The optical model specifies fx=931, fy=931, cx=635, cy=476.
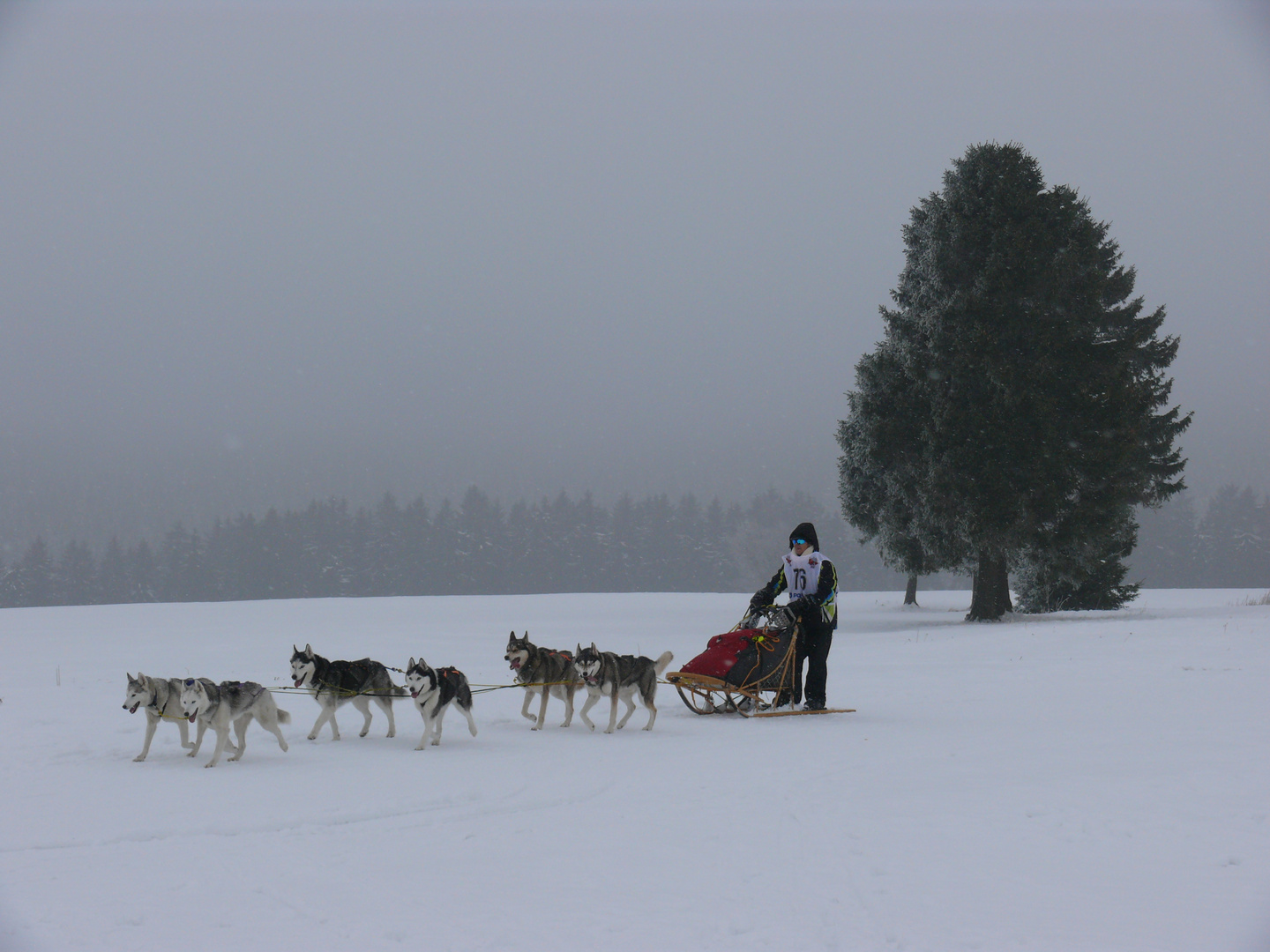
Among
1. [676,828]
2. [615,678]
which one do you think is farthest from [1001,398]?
[676,828]

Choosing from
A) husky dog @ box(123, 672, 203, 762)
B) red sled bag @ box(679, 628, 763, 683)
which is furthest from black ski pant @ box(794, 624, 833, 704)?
husky dog @ box(123, 672, 203, 762)

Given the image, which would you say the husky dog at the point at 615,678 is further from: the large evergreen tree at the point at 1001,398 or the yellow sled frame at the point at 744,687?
the large evergreen tree at the point at 1001,398

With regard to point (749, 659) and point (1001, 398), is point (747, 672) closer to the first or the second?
point (749, 659)

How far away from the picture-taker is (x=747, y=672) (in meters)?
12.2

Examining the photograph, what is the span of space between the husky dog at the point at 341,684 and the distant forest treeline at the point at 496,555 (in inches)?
3128

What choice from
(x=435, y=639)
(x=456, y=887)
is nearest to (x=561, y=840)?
(x=456, y=887)

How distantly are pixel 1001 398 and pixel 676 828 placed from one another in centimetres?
2044

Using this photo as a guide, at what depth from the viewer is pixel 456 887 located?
18.1 feet

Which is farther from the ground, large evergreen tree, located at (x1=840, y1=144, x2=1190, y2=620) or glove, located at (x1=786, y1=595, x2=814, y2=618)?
large evergreen tree, located at (x1=840, y1=144, x2=1190, y2=620)

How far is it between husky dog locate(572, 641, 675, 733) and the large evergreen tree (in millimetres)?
15451

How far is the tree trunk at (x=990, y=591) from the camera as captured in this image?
2633cm

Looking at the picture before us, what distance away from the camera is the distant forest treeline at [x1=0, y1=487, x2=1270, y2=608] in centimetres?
9475

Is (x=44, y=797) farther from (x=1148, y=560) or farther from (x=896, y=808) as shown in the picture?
(x=1148, y=560)

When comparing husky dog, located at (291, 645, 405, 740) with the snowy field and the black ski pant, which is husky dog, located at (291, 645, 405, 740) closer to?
the snowy field
